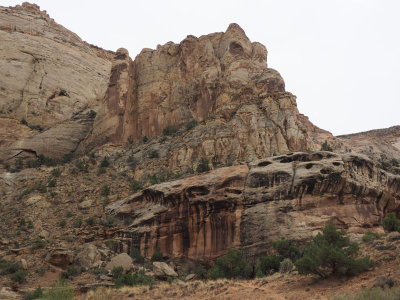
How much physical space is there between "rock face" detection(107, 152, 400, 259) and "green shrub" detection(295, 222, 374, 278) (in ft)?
32.3

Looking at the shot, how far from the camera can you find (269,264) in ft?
95.2

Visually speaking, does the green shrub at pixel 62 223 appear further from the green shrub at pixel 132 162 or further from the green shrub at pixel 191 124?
the green shrub at pixel 191 124

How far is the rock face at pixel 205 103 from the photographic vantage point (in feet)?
147

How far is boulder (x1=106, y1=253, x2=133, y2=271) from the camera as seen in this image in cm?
3076

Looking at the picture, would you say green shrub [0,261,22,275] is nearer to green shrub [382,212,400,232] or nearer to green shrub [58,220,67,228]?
green shrub [58,220,67,228]

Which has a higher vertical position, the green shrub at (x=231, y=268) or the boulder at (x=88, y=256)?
the boulder at (x=88, y=256)

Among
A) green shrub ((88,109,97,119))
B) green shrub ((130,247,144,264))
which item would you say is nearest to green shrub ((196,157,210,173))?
green shrub ((130,247,144,264))

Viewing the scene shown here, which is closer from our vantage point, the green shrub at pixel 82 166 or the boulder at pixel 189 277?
the boulder at pixel 189 277

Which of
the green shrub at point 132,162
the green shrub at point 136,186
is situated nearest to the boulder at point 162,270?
the green shrub at point 136,186

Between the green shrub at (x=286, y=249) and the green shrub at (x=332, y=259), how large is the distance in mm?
7213

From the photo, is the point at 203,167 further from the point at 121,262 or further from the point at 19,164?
the point at 19,164

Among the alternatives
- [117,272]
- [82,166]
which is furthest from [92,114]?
[117,272]

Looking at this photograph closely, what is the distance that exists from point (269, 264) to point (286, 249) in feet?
5.43

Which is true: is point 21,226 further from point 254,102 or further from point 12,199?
point 254,102
